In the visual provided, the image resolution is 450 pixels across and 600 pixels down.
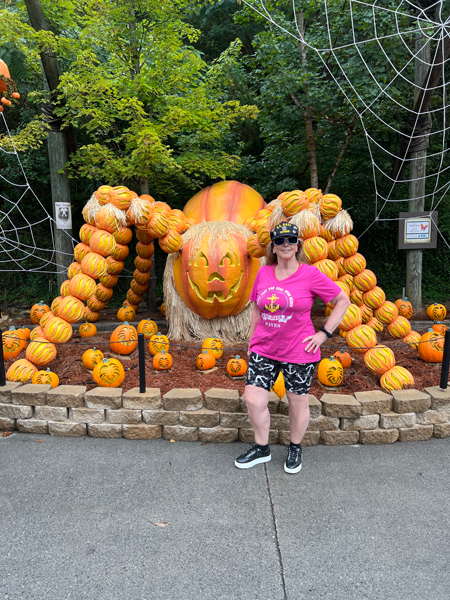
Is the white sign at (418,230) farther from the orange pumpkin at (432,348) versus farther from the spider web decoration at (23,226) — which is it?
the spider web decoration at (23,226)

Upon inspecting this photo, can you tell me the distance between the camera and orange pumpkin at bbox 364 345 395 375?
358cm

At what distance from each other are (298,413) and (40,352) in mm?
2578

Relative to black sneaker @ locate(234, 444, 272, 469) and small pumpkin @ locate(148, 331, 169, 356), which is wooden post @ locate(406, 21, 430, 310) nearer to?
small pumpkin @ locate(148, 331, 169, 356)

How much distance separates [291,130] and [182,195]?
252 centimetres

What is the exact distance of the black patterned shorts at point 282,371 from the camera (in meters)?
2.52

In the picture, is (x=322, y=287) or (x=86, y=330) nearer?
(x=322, y=287)

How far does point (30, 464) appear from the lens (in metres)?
2.88

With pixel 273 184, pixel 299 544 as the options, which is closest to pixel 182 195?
pixel 273 184

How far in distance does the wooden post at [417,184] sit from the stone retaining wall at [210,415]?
3.87 meters

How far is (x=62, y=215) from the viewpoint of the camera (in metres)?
6.25

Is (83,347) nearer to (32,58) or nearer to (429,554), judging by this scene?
(429,554)

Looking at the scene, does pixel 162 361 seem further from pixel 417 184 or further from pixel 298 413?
pixel 417 184

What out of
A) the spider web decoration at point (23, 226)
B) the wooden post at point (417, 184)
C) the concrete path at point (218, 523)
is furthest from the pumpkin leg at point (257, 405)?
the spider web decoration at point (23, 226)

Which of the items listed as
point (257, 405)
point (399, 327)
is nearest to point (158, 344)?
point (257, 405)
